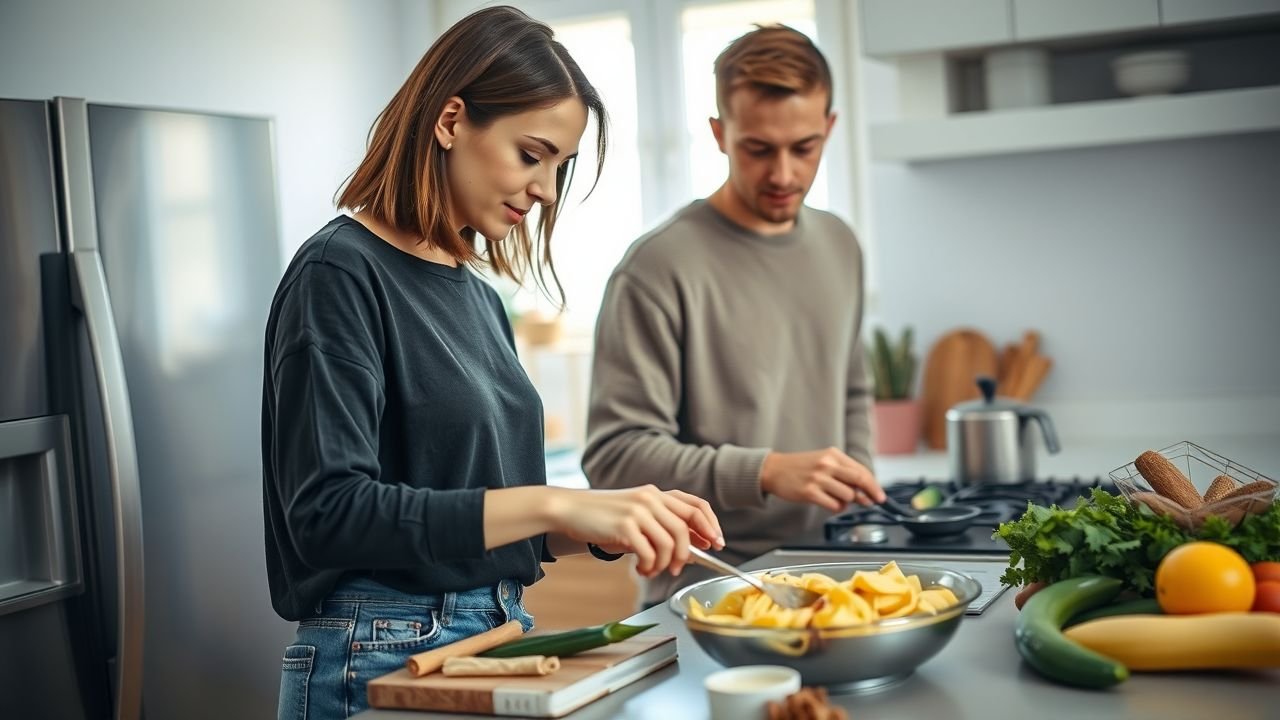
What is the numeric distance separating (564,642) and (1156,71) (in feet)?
8.18

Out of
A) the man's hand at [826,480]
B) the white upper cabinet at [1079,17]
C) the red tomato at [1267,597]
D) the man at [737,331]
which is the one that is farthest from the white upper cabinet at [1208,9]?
the red tomato at [1267,597]

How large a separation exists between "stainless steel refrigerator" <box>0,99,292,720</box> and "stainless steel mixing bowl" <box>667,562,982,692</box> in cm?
155

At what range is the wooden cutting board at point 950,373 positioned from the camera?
3.56 metres

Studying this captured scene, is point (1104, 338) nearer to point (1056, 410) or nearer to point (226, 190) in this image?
point (1056, 410)

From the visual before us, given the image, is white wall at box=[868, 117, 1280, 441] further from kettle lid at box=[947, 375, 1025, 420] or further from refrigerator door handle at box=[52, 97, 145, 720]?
refrigerator door handle at box=[52, 97, 145, 720]

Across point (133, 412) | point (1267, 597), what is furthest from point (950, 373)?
point (1267, 597)

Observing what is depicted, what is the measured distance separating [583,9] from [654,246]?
2220 millimetres

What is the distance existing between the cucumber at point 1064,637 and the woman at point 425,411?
0.33 meters

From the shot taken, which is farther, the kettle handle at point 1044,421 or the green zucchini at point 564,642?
the kettle handle at point 1044,421

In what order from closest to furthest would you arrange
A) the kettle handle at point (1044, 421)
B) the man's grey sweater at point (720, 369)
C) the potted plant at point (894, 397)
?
the man's grey sweater at point (720, 369) → the kettle handle at point (1044, 421) → the potted plant at point (894, 397)

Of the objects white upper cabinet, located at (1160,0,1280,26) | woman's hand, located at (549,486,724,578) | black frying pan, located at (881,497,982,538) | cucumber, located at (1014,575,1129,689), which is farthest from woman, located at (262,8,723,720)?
white upper cabinet, located at (1160,0,1280,26)

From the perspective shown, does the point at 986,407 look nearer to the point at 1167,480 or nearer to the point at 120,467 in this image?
the point at 1167,480

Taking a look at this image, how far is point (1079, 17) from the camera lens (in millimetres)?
3051

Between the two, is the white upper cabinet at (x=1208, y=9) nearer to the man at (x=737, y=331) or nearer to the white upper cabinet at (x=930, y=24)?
the white upper cabinet at (x=930, y=24)
